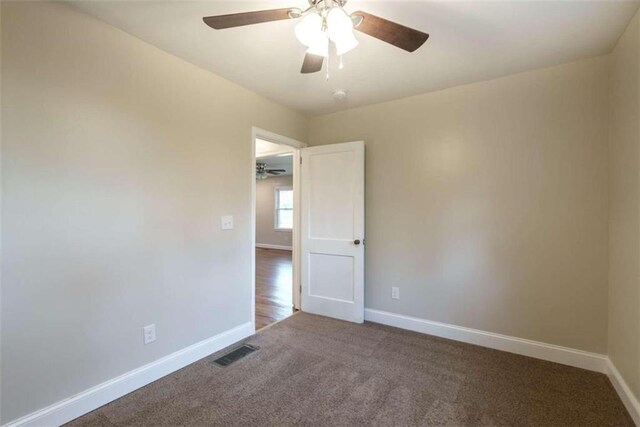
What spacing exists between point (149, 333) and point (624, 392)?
3155mm

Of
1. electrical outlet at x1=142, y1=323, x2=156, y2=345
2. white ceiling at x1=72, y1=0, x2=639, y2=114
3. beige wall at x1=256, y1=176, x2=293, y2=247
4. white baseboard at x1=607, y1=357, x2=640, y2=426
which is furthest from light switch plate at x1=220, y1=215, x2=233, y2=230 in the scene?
beige wall at x1=256, y1=176, x2=293, y2=247

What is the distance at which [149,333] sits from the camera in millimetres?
2158

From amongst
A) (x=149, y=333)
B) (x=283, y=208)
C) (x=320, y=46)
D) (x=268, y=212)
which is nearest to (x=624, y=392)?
(x=320, y=46)

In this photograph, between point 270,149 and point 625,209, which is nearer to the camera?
point 625,209

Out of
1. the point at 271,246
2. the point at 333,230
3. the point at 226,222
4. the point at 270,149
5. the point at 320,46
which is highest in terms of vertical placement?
the point at 270,149

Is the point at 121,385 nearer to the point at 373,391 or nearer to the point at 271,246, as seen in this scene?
the point at 373,391

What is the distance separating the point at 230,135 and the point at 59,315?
176 cm

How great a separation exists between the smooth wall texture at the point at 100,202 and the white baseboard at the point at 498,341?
1.69 m

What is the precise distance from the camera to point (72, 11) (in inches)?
69.2

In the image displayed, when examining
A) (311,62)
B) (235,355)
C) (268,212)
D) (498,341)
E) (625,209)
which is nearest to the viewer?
(311,62)

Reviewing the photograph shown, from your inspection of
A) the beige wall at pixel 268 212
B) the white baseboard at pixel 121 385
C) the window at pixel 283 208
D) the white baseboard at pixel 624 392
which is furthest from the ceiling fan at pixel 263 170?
the white baseboard at pixel 624 392

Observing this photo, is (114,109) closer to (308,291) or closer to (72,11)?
(72,11)

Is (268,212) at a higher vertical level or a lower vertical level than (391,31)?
lower

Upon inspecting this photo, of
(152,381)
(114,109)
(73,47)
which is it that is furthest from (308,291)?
(73,47)
